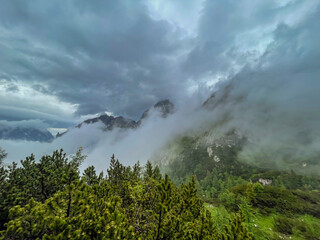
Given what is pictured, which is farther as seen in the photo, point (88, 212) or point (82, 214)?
point (88, 212)

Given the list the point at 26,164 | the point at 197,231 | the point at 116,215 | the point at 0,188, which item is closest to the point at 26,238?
the point at 116,215

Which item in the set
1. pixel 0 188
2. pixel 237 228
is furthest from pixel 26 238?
pixel 237 228

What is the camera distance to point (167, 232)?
13406 mm

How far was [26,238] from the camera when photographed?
31.6 ft

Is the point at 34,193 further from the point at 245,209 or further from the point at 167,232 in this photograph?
the point at 245,209

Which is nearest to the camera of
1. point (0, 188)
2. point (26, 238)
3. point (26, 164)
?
point (26, 238)

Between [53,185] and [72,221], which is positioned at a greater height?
[53,185]

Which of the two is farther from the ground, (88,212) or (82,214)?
(88,212)

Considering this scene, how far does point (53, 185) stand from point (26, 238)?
1282cm

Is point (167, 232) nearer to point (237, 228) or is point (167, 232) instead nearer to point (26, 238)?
point (237, 228)

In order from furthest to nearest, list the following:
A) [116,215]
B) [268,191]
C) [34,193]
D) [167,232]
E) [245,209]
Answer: [268,191] < [245,209] < [34,193] < [167,232] < [116,215]

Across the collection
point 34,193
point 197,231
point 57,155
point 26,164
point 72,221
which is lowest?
point 197,231

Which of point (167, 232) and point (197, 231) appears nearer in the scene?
point (167, 232)

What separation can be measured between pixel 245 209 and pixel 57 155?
3470 centimetres
